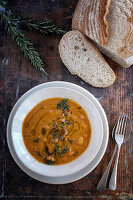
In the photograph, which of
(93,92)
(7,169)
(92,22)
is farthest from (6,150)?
(92,22)

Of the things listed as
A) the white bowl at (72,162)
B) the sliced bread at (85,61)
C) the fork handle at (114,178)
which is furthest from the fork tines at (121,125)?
the sliced bread at (85,61)

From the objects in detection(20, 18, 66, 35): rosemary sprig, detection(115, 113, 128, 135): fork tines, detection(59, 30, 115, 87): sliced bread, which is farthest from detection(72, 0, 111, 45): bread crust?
detection(115, 113, 128, 135): fork tines

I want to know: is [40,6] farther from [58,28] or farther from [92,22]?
[92,22]

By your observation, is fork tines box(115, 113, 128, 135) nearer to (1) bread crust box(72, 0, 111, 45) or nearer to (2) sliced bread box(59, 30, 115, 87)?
(2) sliced bread box(59, 30, 115, 87)

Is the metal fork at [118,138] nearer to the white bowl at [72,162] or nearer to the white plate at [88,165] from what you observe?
the white plate at [88,165]

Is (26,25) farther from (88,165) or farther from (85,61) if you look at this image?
(88,165)

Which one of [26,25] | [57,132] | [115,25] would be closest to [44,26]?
[26,25]
